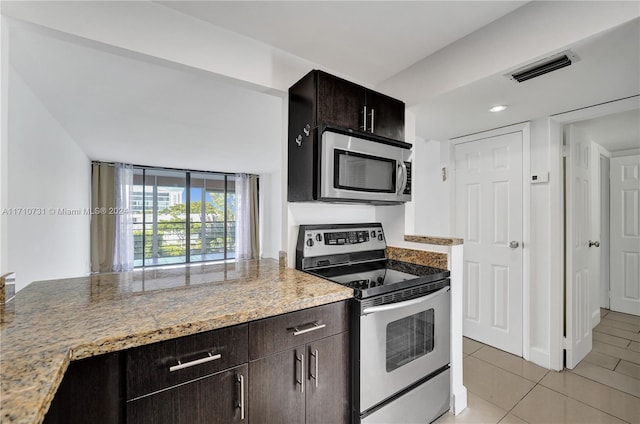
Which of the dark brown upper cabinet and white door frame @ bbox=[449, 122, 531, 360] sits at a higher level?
the dark brown upper cabinet

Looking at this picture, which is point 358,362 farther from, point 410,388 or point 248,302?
point 248,302

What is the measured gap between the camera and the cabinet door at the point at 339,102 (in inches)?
63.5

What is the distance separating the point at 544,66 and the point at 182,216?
6.87m

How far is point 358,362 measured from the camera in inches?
53.2

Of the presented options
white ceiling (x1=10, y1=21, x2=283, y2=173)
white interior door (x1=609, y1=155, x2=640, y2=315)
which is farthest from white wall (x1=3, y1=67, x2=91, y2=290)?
white interior door (x1=609, y1=155, x2=640, y2=315)

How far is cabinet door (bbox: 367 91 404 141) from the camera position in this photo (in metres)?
1.83

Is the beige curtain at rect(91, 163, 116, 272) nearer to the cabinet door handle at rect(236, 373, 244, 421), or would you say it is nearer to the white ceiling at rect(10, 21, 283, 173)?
the white ceiling at rect(10, 21, 283, 173)

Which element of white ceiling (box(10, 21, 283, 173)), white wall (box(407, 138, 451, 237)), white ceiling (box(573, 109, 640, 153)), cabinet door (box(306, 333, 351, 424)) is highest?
white ceiling (box(10, 21, 283, 173))

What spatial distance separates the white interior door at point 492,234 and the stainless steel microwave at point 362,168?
1.30 m

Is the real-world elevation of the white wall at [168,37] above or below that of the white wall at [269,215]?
Answer: above

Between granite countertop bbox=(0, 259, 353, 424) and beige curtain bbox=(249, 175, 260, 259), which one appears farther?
beige curtain bbox=(249, 175, 260, 259)

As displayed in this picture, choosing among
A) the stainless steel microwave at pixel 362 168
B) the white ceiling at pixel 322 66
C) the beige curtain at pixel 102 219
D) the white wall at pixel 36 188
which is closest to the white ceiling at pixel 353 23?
the white ceiling at pixel 322 66

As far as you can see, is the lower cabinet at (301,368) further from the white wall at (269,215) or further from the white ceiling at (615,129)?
the white wall at (269,215)

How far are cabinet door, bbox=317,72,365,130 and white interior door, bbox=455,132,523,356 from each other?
1.70 m
